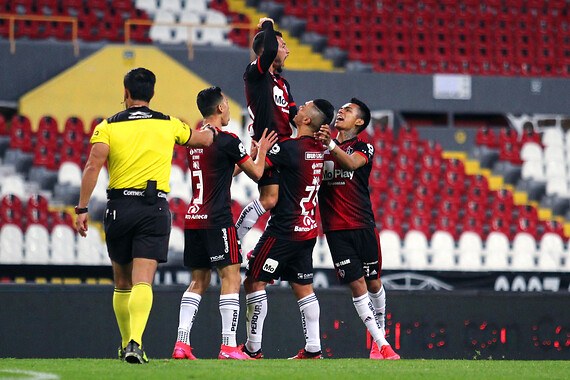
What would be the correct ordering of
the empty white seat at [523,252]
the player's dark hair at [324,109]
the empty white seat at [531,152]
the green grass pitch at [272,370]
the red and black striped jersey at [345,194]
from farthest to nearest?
the empty white seat at [531,152], the empty white seat at [523,252], the red and black striped jersey at [345,194], the player's dark hair at [324,109], the green grass pitch at [272,370]

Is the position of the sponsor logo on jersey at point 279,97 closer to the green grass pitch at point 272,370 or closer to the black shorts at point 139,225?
the black shorts at point 139,225

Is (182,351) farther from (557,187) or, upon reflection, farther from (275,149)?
(557,187)

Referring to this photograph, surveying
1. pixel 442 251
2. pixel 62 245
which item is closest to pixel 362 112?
pixel 62 245

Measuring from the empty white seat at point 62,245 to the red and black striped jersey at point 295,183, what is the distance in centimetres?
718

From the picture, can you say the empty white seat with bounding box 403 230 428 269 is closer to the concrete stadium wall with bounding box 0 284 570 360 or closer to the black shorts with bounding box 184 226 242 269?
the concrete stadium wall with bounding box 0 284 570 360

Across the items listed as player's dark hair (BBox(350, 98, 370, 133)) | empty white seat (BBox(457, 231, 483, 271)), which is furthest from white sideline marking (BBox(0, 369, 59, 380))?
empty white seat (BBox(457, 231, 483, 271))

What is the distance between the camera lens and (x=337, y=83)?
21938 millimetres

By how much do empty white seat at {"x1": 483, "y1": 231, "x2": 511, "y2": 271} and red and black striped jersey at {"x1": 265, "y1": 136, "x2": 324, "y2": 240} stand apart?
9.22 metres

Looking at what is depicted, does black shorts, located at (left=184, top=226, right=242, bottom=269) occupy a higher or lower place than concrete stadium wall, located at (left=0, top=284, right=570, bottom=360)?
higher

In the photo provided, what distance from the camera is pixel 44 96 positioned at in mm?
20219

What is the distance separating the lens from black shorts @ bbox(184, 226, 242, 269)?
8.77 m

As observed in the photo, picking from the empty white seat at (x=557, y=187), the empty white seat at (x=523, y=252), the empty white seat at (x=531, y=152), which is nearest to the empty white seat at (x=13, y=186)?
the empty white seat at (x=523, y=252)

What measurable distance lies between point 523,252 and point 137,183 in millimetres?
11733

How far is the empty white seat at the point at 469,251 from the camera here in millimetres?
17953
